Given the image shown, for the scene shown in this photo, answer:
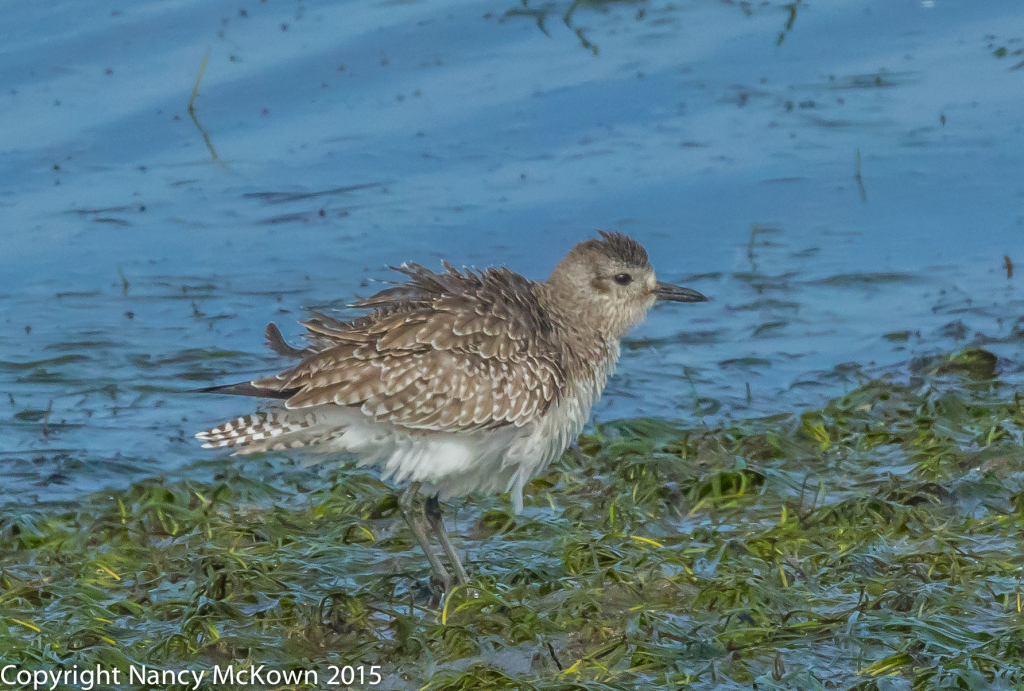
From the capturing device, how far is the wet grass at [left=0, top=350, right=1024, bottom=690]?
624cm

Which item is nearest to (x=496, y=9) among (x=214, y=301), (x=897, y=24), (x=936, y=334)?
(x=897, y=24)

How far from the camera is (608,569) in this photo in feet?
22.7

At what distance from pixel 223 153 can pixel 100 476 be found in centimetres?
551

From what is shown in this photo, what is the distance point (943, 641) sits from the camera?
618 centimetres

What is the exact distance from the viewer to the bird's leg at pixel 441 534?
23.4 ft

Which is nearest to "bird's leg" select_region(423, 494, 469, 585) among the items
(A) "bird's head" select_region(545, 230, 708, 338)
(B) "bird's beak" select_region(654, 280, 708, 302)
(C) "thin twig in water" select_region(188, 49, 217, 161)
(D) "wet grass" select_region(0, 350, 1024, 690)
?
(D) "wet grass" select_region(0, 350, 1024, 690)

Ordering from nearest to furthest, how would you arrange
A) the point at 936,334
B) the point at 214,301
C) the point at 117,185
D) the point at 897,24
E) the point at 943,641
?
the point at 943,641 < the point at 936,334 < the point at 214,301 < the point at 117,185 < the point at 897,24

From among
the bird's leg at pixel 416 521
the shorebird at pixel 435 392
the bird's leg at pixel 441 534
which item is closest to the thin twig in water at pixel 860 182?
the shorebird at pixel 435 392

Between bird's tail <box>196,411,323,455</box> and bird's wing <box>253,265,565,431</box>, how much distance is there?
0.10 m

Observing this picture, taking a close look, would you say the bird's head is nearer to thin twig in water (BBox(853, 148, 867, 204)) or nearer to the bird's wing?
the bird's wing

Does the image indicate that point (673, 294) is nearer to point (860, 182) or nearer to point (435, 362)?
point (435, 362)

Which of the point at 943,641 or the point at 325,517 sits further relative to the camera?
the point at 325,517

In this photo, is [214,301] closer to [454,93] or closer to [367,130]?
[367,130]

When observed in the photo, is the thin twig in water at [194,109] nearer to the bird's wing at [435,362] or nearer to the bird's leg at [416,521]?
the bird's wing at [435,362]
